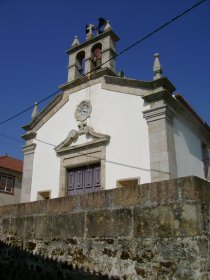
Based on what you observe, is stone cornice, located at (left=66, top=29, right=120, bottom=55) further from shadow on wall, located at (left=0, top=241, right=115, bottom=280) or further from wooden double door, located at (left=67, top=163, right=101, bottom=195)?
shadow on wall, located at (left=0, top=241, right=115, bottom=280)

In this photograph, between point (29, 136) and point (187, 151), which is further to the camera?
point (29, 136)

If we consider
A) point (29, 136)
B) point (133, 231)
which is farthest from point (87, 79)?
point (133, 231)

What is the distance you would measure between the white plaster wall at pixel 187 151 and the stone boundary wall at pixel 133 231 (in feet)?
19.1

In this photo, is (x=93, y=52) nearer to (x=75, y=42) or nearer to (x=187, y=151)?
(x=75, y=42)

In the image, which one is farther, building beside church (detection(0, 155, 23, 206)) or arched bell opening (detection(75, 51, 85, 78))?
building beside church (detection(0, 155, 23, 206))

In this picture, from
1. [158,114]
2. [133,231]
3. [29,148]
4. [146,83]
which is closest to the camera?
[133,231]

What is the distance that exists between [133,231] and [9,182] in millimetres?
21436

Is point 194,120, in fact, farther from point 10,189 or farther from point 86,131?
point 10,189

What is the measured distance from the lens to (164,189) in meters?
3.16

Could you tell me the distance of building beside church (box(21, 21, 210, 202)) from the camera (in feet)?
29.9

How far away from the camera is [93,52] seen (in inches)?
492

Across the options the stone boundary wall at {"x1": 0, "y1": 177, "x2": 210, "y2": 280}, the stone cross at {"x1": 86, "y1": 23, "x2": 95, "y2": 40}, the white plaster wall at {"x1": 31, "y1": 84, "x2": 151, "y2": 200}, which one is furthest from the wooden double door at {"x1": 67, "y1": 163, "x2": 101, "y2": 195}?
the stone boundary wall at {"x1": 0, "y1": 177, "x2": 210, "y2": 280}

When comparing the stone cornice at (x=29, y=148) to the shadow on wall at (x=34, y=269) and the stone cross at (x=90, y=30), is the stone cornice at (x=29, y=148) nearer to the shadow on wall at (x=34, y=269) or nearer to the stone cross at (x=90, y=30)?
the stone cross at (x=90, y=30)

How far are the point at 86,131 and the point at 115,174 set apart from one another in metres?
2.17
